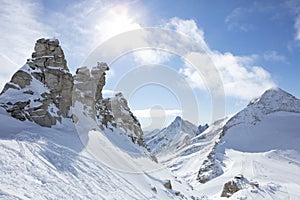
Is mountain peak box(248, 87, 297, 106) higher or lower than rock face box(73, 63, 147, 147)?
higher

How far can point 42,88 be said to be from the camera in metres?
28.8

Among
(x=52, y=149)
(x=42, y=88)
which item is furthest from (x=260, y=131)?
(x=52, y=149)

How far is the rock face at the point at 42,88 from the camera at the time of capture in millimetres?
25297

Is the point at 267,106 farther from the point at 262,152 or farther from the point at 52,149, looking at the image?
the point at 52,149

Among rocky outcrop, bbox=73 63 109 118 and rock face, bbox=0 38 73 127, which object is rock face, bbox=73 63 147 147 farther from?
rock face, bbox=0 38 73 127

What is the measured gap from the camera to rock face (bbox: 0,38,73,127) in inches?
996

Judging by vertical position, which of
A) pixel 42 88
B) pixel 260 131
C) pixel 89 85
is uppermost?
pixel 260 131

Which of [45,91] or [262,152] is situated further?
[262,152]

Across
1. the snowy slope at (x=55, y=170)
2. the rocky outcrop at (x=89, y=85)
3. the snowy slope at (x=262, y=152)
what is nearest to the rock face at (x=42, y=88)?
the snowy slope at (x=55, y=170)

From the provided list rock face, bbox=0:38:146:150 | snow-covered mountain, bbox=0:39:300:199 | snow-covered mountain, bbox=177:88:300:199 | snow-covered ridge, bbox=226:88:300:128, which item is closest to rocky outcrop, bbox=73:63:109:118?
rock face, bbox=0:38:146:150

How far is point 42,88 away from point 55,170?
15.3 metres

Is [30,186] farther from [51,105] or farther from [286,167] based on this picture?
[286,167]

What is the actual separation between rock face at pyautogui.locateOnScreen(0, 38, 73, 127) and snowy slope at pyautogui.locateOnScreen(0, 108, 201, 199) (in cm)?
148

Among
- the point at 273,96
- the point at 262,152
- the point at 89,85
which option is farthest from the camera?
the point at 273,96
